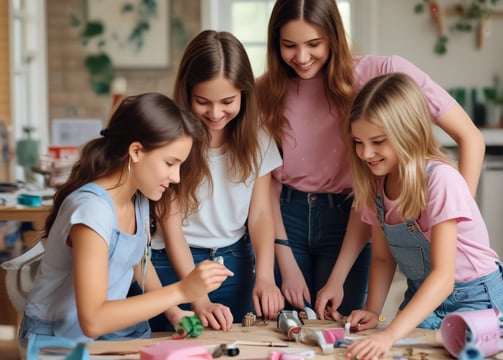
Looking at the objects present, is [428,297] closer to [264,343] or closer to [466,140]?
[264,343]

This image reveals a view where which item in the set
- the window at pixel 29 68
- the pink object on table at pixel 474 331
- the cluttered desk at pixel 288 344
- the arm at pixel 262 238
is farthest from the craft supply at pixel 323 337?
the window at pixel 29 68

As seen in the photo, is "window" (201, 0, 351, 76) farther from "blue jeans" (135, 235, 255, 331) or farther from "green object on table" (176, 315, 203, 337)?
"green object on table" (176, 315, 203, 337)

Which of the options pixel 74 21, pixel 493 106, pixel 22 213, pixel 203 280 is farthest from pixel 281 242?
pixel 74 21

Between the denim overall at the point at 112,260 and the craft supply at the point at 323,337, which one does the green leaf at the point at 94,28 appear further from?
the craft supply at the point at 323,337

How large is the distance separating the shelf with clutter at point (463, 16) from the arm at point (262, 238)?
3622 mm

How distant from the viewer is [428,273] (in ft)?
6.32

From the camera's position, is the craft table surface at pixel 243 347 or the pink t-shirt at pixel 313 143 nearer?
the craft table surface at pixel 243 347

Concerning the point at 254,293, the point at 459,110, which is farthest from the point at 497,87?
the point at 254,293

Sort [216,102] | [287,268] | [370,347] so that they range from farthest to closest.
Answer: [287,268] → [216,102] → [370,347]

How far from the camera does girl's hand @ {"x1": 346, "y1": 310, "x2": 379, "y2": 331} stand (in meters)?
1.87

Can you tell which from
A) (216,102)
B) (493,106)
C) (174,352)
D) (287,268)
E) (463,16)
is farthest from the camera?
(463,16)

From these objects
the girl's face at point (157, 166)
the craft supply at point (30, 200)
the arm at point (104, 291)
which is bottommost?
the craft supply at point (30, 200)

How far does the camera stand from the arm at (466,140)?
217cm

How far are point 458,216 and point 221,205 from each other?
2.31ft
